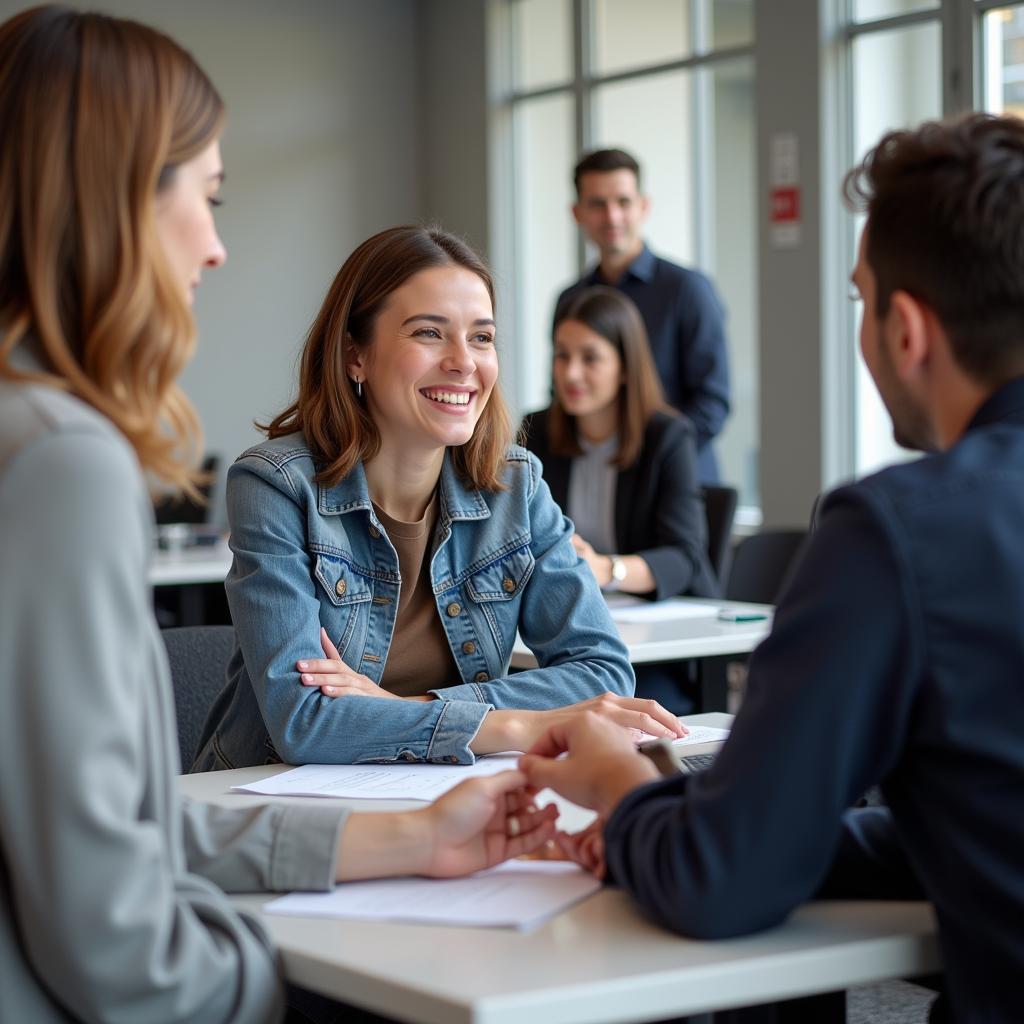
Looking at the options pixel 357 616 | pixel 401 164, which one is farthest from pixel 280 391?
pixel 357 616

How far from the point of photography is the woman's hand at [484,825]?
1372mm

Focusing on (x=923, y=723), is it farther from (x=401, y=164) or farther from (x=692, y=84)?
(x=401, y=164)

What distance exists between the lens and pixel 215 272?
8.16 meters

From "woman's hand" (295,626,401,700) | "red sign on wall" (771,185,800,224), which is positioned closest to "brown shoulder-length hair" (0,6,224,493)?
"woman's hand" (295,626,401,700)

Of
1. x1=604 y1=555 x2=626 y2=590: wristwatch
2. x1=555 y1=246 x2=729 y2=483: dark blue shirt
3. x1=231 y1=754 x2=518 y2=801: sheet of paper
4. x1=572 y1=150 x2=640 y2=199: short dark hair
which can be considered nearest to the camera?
x1=231 y1=754 x2=518 y2=801: sheet of paper

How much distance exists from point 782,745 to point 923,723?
11cm

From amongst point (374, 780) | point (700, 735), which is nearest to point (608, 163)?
point (700, 735)

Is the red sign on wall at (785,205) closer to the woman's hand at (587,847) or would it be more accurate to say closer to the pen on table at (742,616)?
the pen on table at (742,616)

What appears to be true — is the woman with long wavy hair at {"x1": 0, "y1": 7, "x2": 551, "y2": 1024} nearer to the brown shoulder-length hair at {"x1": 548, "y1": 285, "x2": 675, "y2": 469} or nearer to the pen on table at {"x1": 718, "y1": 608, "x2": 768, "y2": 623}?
the pen on table at {"x1": 718, "y1": 608, "x2": 768, "y2": 623}

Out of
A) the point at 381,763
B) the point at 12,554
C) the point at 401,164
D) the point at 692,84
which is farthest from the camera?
the point at 401,164

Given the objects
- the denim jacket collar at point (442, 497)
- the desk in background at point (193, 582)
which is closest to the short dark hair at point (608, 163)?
the desk in background at point (193, 582)

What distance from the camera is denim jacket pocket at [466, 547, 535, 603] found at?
2.19m

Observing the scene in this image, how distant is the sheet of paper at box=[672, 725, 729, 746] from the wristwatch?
1327mm

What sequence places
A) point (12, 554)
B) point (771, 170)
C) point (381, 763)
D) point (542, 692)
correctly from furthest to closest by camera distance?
point (771, 170) → point (542, 692) → point (381, 763) → point (12, 554)
